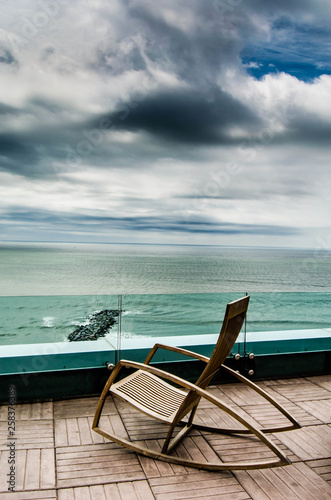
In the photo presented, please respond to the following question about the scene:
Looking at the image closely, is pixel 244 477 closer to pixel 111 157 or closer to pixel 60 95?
pixel 60 95

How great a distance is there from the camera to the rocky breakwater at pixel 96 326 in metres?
3.76

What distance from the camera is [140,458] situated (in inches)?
102

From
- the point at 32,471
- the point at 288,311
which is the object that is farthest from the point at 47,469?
the point at 288,311

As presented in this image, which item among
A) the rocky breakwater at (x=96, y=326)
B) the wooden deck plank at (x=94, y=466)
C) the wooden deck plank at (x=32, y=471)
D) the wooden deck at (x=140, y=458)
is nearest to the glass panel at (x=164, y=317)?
the rocky breakwater at (x=96, y=326)

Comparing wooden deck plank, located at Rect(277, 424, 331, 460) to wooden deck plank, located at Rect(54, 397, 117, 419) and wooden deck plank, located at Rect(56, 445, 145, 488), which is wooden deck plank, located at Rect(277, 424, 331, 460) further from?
wooden deck plank, located at Rect(54, 397, 117, 419)

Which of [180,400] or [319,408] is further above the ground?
[180,400]

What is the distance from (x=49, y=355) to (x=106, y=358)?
0.50 meters

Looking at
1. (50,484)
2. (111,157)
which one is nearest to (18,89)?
(111,157)

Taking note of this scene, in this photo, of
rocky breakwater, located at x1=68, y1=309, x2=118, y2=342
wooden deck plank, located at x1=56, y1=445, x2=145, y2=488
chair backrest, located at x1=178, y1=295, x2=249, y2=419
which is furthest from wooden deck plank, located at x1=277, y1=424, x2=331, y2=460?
rocky breakwater, located at x1=68, y1=309, x2=118, y2=342

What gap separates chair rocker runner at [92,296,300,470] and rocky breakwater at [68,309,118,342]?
849 mm

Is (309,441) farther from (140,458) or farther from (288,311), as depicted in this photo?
(288,311)

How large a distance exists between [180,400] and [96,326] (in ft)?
4.36

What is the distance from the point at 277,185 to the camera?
41.2 metres

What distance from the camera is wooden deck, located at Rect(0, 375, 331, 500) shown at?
2.24m
